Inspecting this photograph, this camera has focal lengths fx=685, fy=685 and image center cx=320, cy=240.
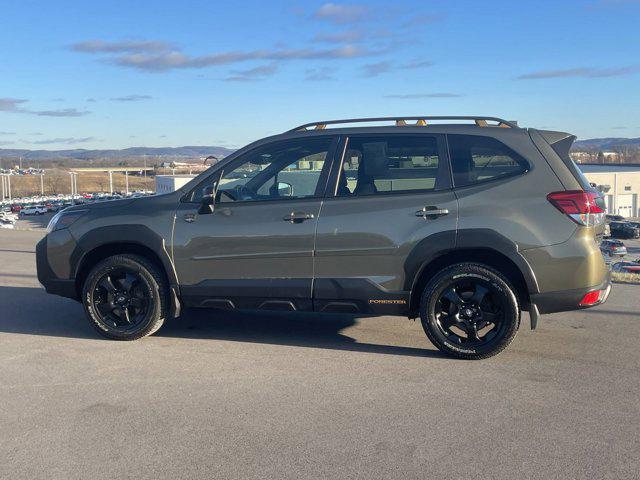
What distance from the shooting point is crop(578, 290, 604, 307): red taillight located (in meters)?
5.23

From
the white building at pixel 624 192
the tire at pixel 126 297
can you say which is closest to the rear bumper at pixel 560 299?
the tire at pixel 126 297

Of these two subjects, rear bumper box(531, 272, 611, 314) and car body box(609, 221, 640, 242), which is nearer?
rear bumper box(531, 272, 611, 314)

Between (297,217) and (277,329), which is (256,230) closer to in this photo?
(297,217)

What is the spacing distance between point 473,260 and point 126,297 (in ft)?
9.91

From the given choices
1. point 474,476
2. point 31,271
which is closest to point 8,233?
point 31,271

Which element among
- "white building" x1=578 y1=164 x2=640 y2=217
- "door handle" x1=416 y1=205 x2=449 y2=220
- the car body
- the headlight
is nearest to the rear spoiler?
"door handle" x1=416 y1=205 x2=449 y2=220

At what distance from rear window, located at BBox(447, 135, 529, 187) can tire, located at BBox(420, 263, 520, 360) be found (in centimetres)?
71

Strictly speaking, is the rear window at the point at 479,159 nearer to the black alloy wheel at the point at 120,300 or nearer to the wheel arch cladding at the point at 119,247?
the wheel arch cladding at the point at 119,247

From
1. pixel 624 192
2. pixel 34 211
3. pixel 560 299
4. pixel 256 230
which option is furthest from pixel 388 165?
pixel 624 192

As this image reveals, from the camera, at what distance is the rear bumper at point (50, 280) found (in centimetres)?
621

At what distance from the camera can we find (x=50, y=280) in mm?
6266

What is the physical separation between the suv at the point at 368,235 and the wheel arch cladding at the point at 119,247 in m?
0.01

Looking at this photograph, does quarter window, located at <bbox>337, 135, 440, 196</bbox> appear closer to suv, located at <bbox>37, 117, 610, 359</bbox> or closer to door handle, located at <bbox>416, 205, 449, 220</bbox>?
suv, located at <bbox>37, 117, 610, 359</bbox>

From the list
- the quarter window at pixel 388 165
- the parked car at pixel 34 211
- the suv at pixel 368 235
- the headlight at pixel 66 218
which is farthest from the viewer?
the parked car at pixel 34 211
